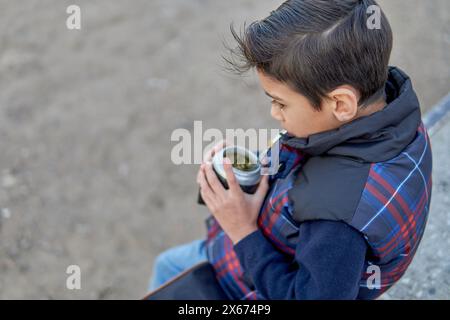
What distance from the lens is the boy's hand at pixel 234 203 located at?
4.97 ft

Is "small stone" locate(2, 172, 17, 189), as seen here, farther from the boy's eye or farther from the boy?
the boy's eye

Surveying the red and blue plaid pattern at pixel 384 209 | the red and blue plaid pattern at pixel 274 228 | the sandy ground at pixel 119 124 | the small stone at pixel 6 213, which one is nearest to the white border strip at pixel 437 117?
the sandy ground at pixel 119 124

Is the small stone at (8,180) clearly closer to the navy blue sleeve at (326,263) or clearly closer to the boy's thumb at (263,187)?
the boy's thumb at (263,187)

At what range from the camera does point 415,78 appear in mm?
4027

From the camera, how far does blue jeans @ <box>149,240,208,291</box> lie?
195 centimetres

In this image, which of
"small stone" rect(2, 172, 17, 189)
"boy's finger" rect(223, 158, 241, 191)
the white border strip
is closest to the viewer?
"boy's finger" rect(223, 158, 241, 191)

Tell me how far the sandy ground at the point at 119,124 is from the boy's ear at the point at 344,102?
1.14 metres

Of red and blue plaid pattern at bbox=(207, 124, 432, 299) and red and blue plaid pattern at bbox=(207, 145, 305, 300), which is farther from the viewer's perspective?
red and blue plaid pattern at bbox=(207, 145, 305, 300)

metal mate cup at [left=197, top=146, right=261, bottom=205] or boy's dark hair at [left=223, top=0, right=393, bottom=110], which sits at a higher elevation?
boy's dark hair at [left=223, top=0, right=393, bottom=110]

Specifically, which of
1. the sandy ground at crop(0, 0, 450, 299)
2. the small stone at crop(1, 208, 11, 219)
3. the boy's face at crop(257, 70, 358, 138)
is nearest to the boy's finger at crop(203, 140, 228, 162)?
the boy's face at crop(257, 70, 358, 138)

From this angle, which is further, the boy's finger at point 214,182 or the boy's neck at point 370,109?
the boy's finger at point 214,182

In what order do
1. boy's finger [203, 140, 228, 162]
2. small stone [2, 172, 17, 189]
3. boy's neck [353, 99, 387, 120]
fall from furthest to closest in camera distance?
small stone [2, 172, 17, 189]
boy's finger [203, 140, 228, 162]
boy's neck [353, 99, 387, 120]

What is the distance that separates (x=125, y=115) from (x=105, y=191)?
70 centimetres
